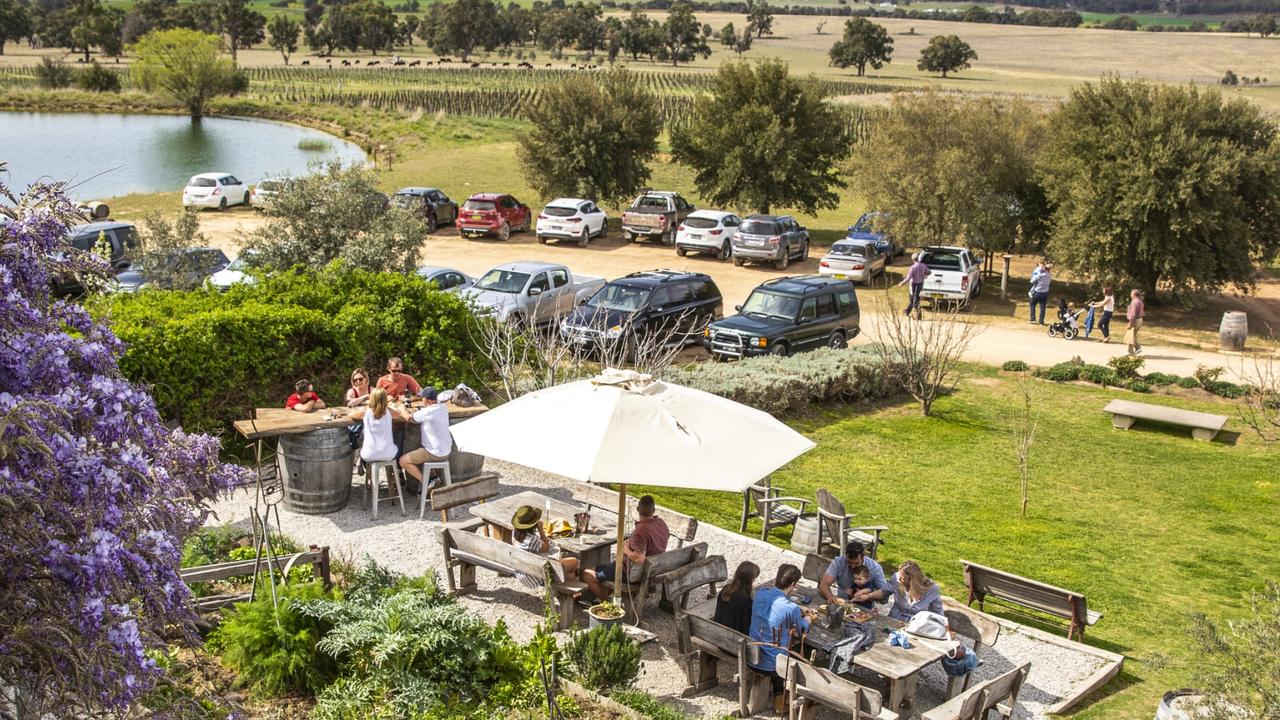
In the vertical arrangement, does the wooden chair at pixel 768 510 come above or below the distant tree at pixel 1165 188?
below

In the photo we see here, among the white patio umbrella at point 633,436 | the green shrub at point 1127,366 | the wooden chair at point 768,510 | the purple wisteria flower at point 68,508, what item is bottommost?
the green shrub at point 1127,366

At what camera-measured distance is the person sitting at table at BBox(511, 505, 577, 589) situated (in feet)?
33.9

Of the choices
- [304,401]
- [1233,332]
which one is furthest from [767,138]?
[304,401]

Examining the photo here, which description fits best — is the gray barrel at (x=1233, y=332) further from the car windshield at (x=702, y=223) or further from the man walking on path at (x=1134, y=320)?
the car windshield at (x=702, y=223)

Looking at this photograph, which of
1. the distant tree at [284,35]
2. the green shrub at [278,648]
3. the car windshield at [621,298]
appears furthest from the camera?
the distant tree at [284,35]

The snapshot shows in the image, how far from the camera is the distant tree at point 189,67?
234 ft

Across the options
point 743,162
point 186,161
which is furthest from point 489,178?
point 186,161

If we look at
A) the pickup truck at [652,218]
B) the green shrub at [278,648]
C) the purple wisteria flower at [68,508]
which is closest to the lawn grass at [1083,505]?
the green shrub at [278,648]

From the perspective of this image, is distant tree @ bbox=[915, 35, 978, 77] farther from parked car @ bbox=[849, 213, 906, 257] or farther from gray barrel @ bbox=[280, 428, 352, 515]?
gray barrel @ bbox=[280, 428, 352, 515]

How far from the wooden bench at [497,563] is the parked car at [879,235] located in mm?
25430

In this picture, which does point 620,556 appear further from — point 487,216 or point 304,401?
point 487,216

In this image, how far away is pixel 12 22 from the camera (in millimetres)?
129875

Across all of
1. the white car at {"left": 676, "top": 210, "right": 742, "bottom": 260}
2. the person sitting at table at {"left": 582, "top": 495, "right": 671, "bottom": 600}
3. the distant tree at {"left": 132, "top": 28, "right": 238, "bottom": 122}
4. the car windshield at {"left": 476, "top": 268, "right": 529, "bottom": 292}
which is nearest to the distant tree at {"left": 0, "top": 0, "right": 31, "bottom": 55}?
the distant tree at {"left": 132, "top": 28, "right": 238, "bottom": 122}

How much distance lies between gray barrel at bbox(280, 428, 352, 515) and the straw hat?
2776 mm
